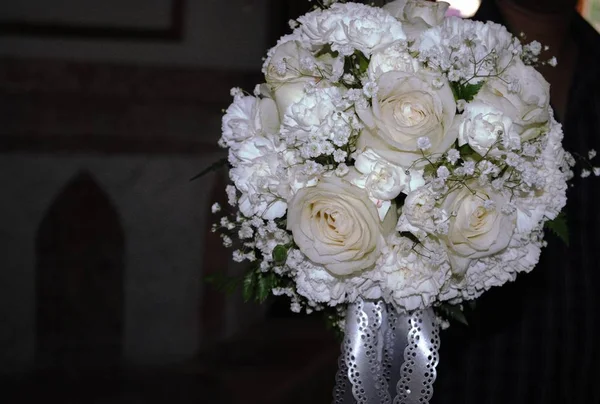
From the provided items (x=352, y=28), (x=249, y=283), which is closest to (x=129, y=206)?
(x=249, y=283)

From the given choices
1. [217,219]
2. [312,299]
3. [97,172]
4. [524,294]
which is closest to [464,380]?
[524,294]

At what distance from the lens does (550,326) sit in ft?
6.47

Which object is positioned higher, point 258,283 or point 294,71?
point 294,71

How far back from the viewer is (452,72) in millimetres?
1137

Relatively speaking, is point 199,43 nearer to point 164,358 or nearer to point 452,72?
point 164,358

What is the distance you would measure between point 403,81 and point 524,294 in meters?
1.01

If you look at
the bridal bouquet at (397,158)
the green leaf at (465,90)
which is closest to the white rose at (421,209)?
the bridal bouquet at (397,158)

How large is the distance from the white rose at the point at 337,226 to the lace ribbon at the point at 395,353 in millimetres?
157

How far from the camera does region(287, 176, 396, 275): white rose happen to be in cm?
110

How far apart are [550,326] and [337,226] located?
1.06 meters

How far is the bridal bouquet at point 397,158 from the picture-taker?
1.11 m

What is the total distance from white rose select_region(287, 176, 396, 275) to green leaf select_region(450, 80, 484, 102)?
0.21 metres

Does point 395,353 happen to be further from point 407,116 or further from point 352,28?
point 352,28

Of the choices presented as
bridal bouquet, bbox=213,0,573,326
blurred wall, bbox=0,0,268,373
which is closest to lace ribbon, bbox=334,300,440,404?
bridal bouquet, bbox=213,0,573,326
